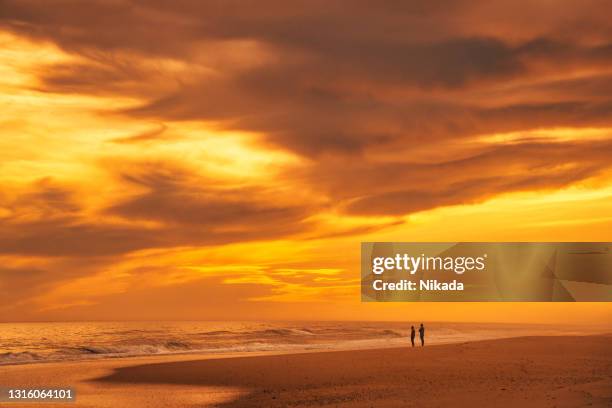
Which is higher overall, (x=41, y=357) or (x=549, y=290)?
(x=549, y=290)

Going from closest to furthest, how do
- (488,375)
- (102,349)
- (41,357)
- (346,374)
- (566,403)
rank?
(566,403) → (488,375) → (346,374) → (41,357) → (102,349)

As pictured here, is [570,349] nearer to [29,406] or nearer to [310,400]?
[310,400]

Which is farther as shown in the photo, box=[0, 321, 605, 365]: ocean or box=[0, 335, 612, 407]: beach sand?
box=[0, 321, 605, 365]: ocean

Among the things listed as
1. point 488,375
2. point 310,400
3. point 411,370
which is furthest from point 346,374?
point 310,400

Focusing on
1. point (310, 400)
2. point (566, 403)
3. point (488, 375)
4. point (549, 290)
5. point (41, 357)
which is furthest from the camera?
point (41, 357)

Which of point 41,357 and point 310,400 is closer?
point 310,400

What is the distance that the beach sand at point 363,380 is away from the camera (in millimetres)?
23266

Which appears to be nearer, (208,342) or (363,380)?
(363,380)

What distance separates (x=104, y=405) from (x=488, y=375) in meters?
16.5

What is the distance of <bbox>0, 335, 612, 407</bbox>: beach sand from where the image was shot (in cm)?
2327

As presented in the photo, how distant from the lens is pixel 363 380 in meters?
29.9

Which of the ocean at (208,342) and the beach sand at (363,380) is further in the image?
the ocean at (208,342)

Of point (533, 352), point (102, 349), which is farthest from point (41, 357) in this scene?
point (533, 352)

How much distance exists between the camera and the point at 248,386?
29.9 metres
